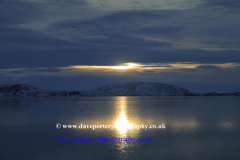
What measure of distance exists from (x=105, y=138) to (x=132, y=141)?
12.6ft

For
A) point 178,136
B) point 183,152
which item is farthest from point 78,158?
point 178,136

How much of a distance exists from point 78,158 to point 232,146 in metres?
17.0

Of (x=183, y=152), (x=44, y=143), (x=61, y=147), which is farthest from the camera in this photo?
(x=44, y=143)

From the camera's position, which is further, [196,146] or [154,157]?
[196,146]

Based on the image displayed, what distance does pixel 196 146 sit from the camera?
2794 cm

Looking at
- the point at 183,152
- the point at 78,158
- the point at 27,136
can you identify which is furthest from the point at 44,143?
the point at 183,152

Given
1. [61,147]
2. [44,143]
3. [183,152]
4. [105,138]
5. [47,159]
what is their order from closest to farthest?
1. [47,159]
2. [183,152]
3. [61,147]
4. [44,143]
5. [105,138]

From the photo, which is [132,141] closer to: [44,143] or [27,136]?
[44,143]

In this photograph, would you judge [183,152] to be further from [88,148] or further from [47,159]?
[47,159]

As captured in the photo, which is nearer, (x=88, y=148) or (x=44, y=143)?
(x=88, y=148)

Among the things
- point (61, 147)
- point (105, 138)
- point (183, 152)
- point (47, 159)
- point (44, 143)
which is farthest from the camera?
point (105, 138)

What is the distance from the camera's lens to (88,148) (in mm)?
26688

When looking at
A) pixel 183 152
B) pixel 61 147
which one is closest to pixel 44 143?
pixel 61 147

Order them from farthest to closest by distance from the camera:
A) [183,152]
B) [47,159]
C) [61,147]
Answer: [61,147] → [183,152] → [47,159]
